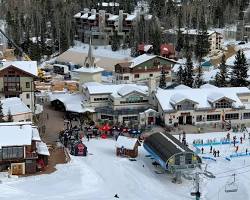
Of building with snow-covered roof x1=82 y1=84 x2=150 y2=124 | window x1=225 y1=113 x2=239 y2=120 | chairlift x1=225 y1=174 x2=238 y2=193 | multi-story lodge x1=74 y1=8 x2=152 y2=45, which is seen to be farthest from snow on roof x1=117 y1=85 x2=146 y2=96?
multi-story lodge x1=74 y1=8 x2=152 y2=45

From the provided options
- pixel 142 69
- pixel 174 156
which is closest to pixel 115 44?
pixel 142 69

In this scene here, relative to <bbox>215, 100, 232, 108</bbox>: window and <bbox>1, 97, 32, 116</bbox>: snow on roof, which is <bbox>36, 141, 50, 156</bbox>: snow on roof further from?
<bbox>215, 100, 232, 108</bbox>: window

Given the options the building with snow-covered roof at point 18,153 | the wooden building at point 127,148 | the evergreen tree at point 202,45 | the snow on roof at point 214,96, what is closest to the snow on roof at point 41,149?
the building with snow-covered roof at point 18,153

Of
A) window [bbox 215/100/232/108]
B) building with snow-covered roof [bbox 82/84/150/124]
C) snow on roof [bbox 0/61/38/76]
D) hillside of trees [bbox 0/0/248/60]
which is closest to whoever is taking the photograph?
snow on roof [bbox 0/61/38/76]

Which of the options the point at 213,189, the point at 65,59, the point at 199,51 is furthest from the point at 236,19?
the point at 213,189

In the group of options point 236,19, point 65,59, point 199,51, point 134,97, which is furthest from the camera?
point 236,19

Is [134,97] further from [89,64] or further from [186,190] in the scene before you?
[186,190]
